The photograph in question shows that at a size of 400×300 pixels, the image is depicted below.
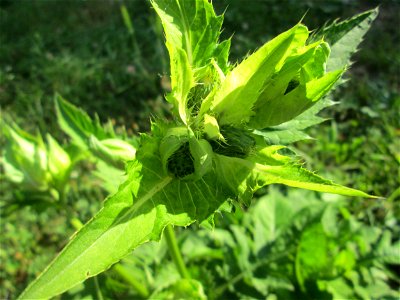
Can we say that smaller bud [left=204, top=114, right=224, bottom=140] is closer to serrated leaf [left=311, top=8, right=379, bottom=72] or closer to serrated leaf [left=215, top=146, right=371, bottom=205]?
serrated leaf [left=215, top=146, right=371, bottom=205]

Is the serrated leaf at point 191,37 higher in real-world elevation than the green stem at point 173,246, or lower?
higher

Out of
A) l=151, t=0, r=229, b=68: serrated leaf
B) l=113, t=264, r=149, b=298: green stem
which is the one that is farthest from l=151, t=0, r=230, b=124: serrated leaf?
l=113, t=264, r=149, b=298: green stem

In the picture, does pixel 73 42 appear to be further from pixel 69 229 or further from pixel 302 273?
pixel 302 273

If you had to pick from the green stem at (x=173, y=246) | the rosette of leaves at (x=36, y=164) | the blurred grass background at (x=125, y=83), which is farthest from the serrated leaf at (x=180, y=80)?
the blurred grass background at (x=125, y=83)

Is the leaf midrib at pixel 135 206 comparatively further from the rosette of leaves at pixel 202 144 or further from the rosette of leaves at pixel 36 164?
the rosette of leaves at pixel 36 164

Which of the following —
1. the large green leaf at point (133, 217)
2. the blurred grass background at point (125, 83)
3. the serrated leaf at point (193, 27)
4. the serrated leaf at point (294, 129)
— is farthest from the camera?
the blurred grass background at point (125, 83)

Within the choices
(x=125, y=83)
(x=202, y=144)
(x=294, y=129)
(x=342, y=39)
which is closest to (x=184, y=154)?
(x=202, y=144)
